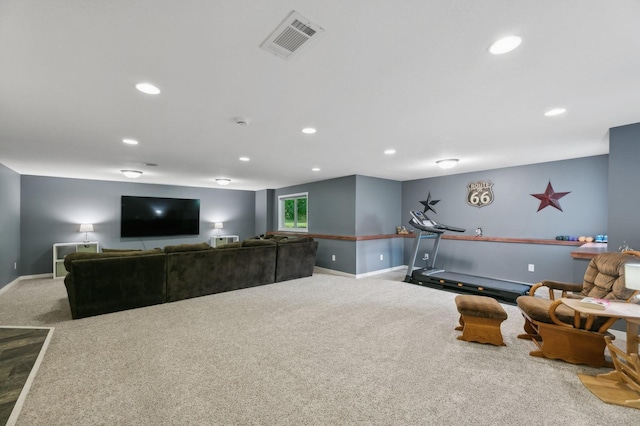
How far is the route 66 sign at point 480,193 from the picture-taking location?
5547 millimetres

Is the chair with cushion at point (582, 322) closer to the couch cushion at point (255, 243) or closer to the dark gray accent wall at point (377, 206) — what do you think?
the dark gray accent wall at point (377, 206)

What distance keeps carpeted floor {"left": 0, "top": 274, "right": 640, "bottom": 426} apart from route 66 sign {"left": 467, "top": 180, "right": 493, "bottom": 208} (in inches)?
108

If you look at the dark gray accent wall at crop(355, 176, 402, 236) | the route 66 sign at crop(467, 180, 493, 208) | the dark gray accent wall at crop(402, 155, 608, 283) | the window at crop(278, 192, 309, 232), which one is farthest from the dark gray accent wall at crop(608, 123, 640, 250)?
the window at crop(278, 192, 309, 232)

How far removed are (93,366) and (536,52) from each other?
4026mm

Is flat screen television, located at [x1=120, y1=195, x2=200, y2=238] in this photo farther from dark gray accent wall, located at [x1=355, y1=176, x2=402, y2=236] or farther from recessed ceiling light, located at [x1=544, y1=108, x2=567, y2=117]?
recessed ceiling light, located at [x1=544, y1=108, x2=567, y2=117]

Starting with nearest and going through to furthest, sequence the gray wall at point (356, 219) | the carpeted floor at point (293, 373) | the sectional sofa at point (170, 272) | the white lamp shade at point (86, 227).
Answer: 1. the carpeted floor at point (293, 373)
2. the sectional sofa at point (170, 272)
3. the gray wall at point (356, 219)
4. the white lamp shade at point (86, 227)

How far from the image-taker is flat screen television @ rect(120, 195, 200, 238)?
23.4ft

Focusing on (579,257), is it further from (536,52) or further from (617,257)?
(536,52)

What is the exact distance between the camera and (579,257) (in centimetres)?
322

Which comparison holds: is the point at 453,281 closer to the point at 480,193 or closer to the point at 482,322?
the point at 480,193

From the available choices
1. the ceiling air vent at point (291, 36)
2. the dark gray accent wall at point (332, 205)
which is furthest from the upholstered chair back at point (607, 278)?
the dark gray accent wall at point (332, 205)

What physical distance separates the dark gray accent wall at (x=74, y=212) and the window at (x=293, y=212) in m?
2.31

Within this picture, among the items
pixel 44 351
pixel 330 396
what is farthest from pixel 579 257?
Answer: pixel 44 351

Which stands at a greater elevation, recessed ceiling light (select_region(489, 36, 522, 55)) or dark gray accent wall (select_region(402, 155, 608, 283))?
recessed ceiling light (select_region(489, 36, 522, 55))
